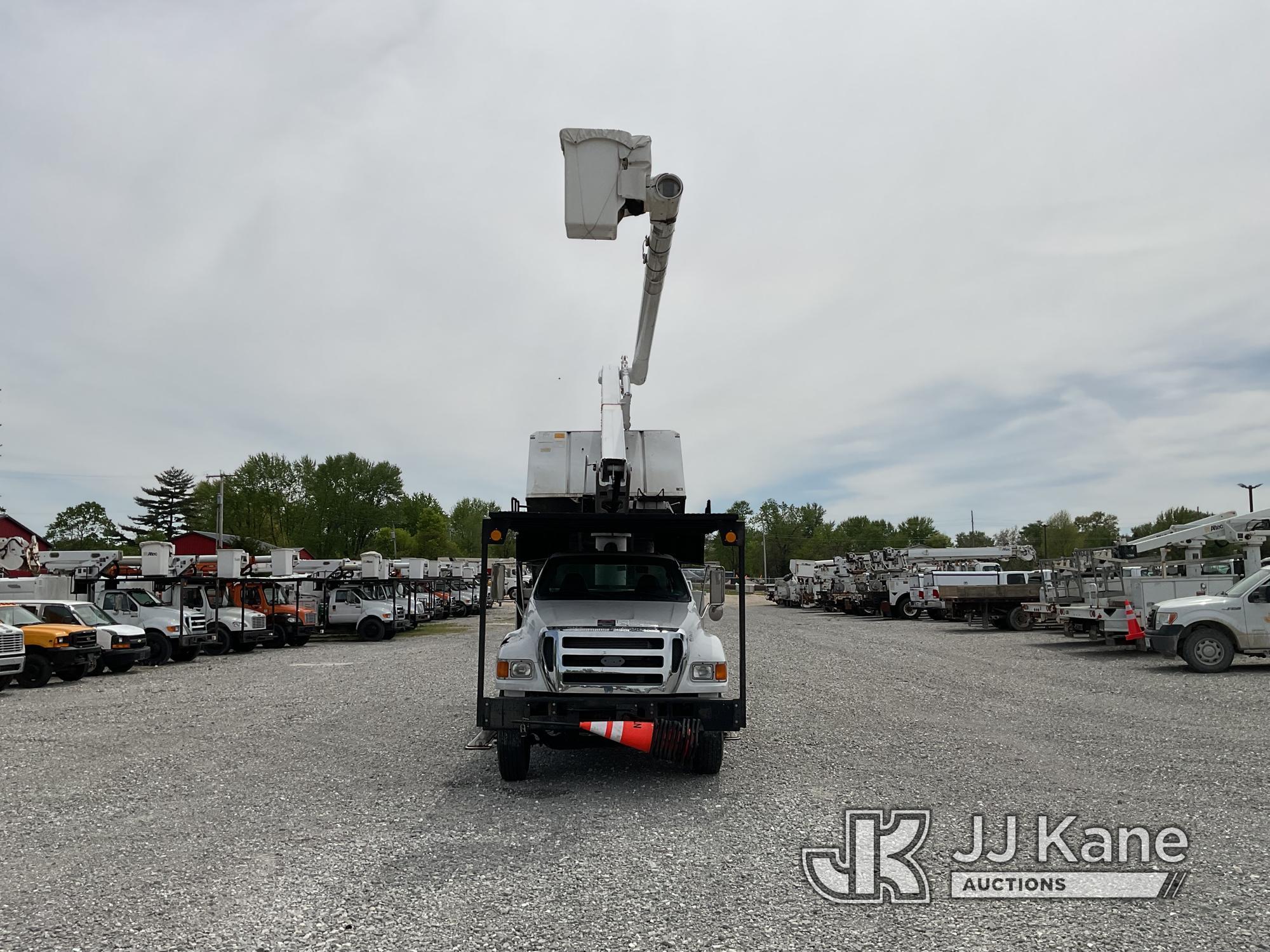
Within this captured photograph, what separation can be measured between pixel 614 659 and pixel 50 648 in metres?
13.8

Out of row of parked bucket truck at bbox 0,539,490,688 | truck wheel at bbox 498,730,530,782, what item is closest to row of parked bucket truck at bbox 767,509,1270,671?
truck wheel at bbox 498,730,530,782

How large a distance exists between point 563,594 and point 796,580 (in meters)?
47.5

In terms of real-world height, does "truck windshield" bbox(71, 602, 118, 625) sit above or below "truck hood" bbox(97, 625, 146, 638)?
above

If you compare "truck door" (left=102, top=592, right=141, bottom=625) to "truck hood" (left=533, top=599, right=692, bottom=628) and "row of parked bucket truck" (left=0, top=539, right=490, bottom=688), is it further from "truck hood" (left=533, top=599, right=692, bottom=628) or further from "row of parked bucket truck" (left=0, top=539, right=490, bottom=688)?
"truck hood" (left=533, top=599, right=692, bottom=628)

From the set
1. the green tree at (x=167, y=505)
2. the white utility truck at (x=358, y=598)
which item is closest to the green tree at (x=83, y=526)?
the green tree at (x=167, y=505)

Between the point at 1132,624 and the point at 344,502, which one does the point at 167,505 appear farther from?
the point at 1132,624

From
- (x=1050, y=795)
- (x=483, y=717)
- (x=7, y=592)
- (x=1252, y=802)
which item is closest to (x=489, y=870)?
(x=483, y=717)

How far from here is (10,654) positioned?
50.6 ft

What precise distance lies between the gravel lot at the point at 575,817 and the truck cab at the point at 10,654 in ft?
6.97

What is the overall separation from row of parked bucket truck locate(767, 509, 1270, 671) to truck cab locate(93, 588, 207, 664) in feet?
65.8

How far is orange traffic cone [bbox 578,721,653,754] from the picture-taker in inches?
292

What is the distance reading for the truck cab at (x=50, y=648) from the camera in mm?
16672

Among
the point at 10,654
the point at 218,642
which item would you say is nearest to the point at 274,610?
the point at 218,642

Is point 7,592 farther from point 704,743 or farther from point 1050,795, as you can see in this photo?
point 1050,795
